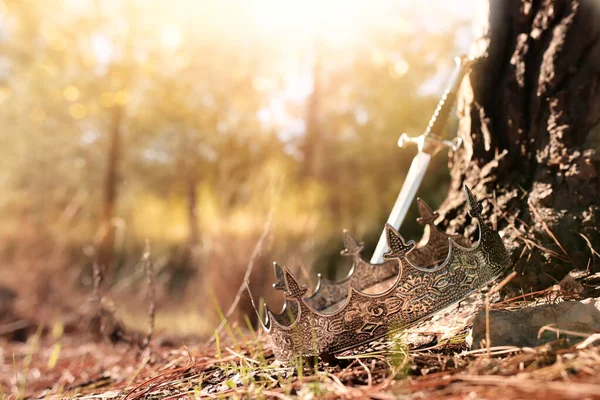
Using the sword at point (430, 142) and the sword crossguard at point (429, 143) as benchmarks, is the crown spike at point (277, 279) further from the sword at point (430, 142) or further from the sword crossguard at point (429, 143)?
the sword crossguard at point (429, 143)

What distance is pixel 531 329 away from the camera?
1061mm

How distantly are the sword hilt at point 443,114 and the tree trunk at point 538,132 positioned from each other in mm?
100

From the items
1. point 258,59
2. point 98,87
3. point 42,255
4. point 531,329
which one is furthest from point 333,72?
point 531,329

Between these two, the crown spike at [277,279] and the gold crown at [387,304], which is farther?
the crown spike at [277,279]

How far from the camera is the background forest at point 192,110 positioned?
6.03 meters

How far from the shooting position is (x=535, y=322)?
1.07m

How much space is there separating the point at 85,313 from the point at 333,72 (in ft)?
19.2

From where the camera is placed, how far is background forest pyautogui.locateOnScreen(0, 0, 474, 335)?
19.8ft

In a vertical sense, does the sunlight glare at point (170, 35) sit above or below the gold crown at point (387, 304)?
above

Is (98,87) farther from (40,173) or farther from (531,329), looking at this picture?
(531,329)

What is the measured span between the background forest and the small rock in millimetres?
3669

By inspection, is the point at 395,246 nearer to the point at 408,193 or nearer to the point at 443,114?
the point at 408,193

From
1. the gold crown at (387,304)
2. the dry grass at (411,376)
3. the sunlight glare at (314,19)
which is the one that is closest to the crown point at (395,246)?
Answer: the gold crown at (387,304)

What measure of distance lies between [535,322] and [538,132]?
0.68 m
